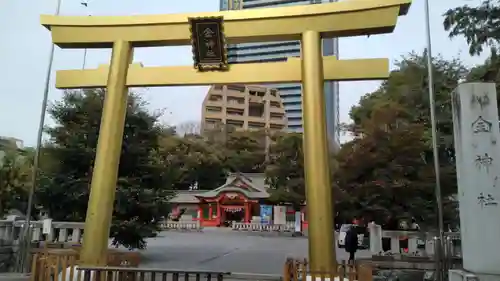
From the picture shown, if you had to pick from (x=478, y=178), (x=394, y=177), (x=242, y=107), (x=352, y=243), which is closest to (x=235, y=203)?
(x=242, y=107)

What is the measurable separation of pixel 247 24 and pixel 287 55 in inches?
1002

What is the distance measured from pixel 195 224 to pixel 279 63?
87.9 feet

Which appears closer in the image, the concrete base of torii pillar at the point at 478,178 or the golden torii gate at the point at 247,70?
the concrete base of torii pillar at the point at 478,178

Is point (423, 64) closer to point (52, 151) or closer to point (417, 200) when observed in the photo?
point (417, 200)

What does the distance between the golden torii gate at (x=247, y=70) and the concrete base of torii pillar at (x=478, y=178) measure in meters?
2.13

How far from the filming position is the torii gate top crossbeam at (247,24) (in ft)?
23.7

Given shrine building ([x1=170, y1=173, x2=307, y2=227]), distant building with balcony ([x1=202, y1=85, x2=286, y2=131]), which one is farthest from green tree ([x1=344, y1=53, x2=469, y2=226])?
distant building with balcony ([x1=202, y1=85, x2=286, y2=131])

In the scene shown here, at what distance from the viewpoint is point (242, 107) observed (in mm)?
53406

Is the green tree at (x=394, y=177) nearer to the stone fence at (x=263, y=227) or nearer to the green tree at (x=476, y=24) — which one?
the green tree at (x=476, y=24)

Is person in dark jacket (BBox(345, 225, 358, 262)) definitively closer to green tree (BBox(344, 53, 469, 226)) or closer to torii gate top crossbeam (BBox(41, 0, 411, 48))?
green tree (BBox(344, 53, 469, 226))

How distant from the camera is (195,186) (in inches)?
1773

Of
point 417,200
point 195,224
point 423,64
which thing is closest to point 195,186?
point 195,224

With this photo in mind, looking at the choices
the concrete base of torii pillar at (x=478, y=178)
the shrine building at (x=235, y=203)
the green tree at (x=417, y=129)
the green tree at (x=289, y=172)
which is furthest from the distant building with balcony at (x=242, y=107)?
the concrete base of torii pillar at (x=478, y=178)

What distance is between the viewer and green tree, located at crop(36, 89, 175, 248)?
1220 cm
